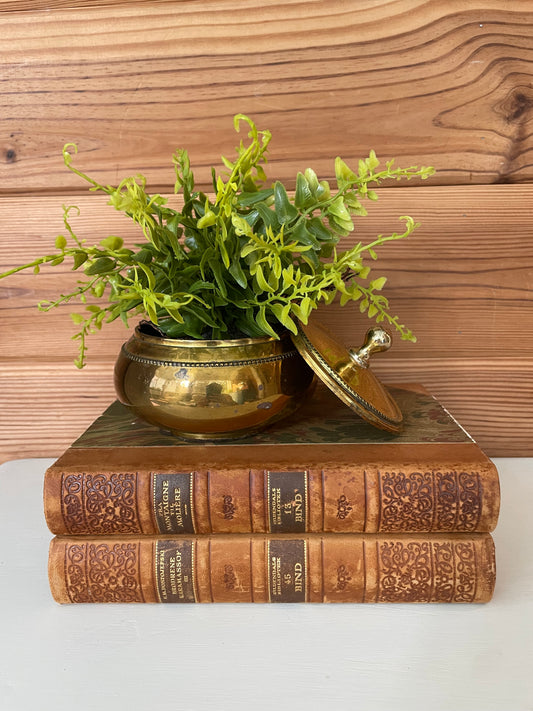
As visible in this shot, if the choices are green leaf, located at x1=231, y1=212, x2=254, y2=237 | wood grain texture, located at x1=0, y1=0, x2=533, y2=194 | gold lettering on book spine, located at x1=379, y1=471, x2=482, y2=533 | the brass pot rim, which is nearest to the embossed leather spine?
gold lettering on book spine, located at x1=379, y1=471, x2=482, y2=533

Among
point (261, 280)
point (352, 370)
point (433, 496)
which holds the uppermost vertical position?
point (261, 280)

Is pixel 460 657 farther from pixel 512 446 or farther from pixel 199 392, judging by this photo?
pixel 512 446

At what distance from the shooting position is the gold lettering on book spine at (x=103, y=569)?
599mm

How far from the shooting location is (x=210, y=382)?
60cm

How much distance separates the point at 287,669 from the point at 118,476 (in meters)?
0.24

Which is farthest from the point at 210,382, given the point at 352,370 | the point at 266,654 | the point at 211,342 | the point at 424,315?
the point at 424,315

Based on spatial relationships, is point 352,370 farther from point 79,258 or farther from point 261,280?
point 79,258

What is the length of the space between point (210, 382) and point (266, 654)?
0.26m

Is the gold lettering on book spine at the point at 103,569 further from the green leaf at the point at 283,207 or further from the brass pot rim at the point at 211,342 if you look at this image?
the green leaf at the point at 283,207

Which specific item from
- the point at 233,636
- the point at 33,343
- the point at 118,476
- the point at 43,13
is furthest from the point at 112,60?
the point at 233,636

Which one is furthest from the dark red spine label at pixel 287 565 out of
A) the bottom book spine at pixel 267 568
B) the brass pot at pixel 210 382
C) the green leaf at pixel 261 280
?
the green leaf at pixel 261 280

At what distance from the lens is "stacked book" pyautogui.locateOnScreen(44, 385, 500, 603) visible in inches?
23.1

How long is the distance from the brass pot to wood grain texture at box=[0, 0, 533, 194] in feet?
1.11

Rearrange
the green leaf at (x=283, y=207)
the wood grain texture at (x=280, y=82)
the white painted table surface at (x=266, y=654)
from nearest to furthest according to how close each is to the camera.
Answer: the white painted table surface at (x=266, y=654) < the green leaf at (x=283, y=207) < the wood grain texture at (x=280, y=82)
